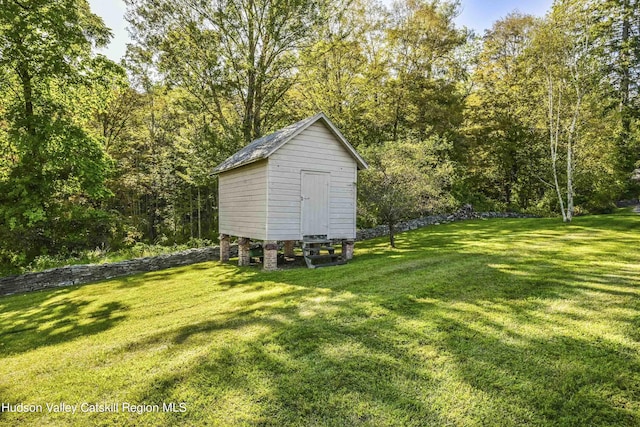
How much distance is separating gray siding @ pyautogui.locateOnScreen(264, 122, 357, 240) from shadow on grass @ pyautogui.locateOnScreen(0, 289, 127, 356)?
4.62 meters

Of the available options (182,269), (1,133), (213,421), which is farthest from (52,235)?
(213,421)

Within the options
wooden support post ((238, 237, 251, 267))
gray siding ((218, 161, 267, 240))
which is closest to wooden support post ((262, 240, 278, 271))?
gray siding ((218, 161, 267, 240))

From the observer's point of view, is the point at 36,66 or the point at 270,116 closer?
the point at 36,66

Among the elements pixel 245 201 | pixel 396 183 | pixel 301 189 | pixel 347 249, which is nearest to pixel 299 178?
pixel 301 189

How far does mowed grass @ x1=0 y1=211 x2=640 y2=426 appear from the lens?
3.31 m

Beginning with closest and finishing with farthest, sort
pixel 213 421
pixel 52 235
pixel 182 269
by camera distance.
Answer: pixel 213 421
pixel 182 269
pixel 52 235

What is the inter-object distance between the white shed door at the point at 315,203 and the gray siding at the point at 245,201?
49.3 inches

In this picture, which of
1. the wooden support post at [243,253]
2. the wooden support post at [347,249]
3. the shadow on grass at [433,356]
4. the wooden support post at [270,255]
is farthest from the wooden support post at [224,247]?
the shadow on grass at [433,356]

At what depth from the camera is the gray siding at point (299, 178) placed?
33.2ft

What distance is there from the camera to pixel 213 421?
3.23 meters

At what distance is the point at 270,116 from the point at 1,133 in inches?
485

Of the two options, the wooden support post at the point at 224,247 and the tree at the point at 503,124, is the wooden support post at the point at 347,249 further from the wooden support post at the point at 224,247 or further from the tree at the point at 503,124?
the tree at the point at 503,124

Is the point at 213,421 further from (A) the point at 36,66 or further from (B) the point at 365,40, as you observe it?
(B) the point at 365,40

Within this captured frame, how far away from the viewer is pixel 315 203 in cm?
1084
